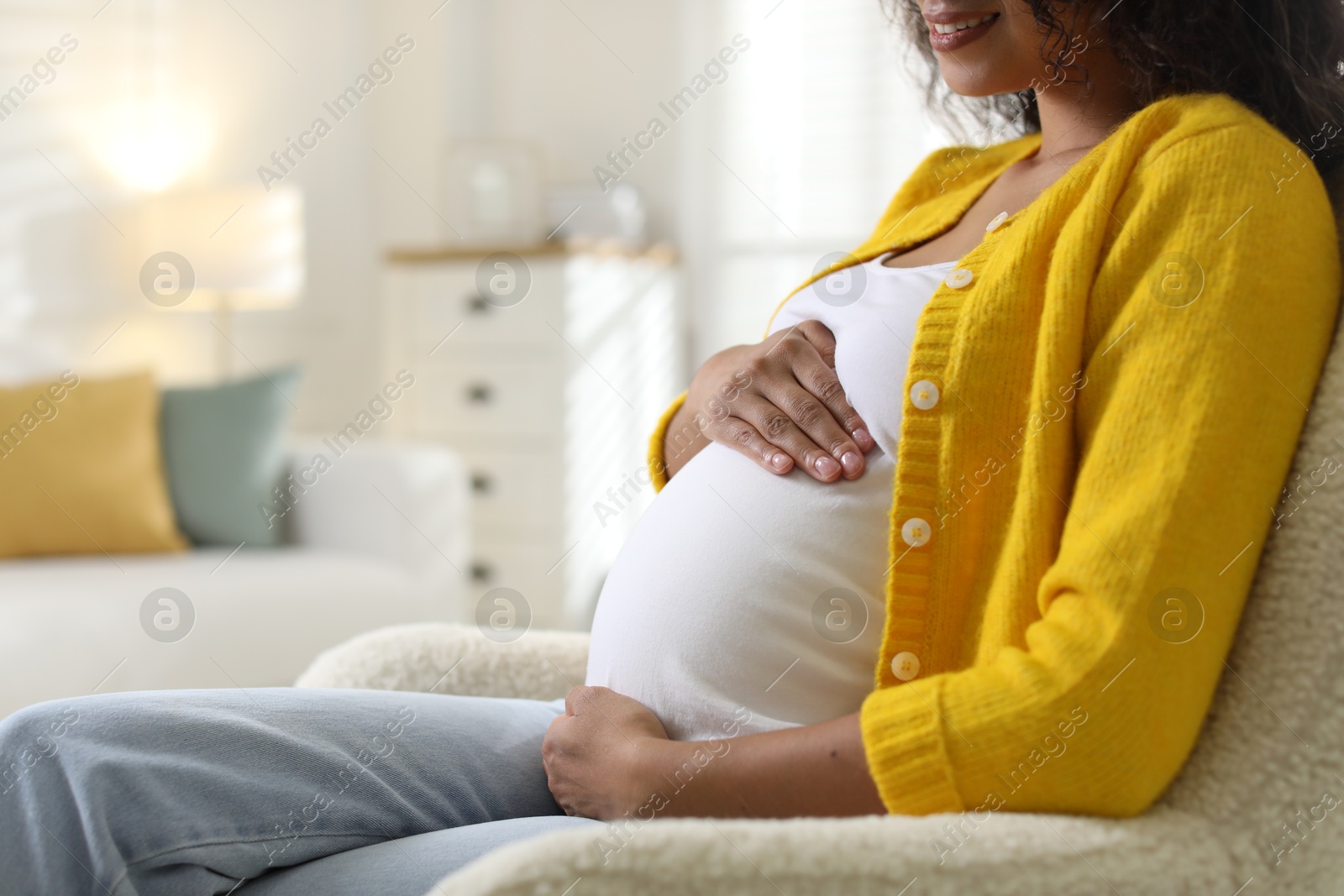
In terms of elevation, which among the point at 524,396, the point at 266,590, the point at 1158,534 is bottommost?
the point at 266,590

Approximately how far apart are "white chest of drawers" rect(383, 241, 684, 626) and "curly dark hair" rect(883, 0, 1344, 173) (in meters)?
2.11

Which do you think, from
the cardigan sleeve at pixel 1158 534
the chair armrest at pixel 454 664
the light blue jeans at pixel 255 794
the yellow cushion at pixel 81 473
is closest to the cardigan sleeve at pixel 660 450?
the chair armrest at pixel 454 664

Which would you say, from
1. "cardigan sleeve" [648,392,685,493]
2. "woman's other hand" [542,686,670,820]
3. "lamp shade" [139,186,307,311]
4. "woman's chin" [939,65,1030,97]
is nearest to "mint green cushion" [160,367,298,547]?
"lamp shade" [139,186,307,311]

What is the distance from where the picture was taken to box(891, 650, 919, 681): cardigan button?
0.69m

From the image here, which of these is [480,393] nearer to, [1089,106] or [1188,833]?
[1089,106]

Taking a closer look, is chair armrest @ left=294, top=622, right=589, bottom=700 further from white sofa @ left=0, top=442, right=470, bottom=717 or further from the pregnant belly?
white sofa @ left=0, top=442, right=470, bottom=717

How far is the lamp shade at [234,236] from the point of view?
8.82 feet

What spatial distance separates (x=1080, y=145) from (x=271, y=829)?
0.77 meters

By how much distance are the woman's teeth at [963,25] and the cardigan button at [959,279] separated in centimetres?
23

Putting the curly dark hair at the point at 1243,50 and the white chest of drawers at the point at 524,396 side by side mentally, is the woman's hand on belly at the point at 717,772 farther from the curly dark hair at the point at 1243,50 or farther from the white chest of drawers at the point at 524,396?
the white chest of drawers at the point at 524,396

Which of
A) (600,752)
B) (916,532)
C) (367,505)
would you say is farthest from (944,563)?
(367,505)

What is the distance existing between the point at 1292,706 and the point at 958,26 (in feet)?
1.81

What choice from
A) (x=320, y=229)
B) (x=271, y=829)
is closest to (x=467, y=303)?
(x=320, y=229)

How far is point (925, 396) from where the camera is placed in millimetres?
701
